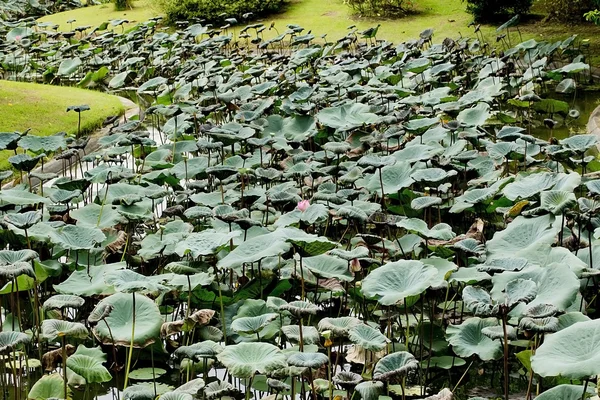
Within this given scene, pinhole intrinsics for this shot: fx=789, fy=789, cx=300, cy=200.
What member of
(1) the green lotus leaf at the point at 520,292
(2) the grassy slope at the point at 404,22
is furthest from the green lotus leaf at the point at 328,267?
(2) the grassy slope at the point at 404,22

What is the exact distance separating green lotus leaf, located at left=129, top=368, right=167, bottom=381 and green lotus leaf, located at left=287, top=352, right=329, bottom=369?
1.00 metres

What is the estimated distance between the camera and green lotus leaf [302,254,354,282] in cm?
340

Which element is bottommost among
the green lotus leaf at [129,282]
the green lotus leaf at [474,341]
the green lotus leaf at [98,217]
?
the green lotus leaf at [474,341]

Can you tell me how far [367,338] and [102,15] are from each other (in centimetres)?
1582

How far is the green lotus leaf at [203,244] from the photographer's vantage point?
11.1ft

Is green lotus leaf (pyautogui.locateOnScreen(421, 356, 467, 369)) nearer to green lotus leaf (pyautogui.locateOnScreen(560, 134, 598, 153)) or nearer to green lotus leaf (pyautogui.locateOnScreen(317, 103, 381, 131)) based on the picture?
green lotus leaf (pyautogui.locateOnScreen(560, 134, 598, 153))

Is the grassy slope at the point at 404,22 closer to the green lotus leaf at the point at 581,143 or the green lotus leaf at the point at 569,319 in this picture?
the green lotus leaf at the point at 581,143

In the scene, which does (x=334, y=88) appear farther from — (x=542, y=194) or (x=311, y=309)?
(x=311, y=309)

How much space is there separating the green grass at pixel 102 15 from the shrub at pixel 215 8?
4.46 ft

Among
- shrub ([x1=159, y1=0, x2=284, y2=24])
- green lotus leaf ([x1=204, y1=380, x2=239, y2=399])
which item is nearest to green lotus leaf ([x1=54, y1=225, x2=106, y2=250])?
green lotus leaf ([x1=204, y1=380, x2=239, y2=399])

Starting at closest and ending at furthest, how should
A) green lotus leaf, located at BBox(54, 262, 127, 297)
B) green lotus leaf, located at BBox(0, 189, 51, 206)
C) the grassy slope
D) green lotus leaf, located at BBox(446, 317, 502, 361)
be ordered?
green lotus leaf, located at BBox(446, 317, 502, 361) < green lotus leaf, located at BBox(54, 262, 127, 297) < green lotus leaf, located at BBox(0, 189, 51, 206) < the grassy slope

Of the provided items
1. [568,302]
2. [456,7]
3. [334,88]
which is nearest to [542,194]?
[568,302]

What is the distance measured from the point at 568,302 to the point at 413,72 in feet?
16.1

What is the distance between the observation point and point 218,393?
8.52 ft
